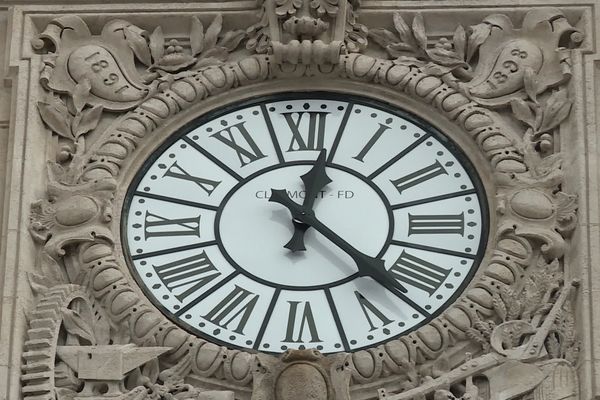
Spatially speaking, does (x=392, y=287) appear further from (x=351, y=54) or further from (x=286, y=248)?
(x=351, y=54)

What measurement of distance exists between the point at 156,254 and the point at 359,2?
7.43 feet

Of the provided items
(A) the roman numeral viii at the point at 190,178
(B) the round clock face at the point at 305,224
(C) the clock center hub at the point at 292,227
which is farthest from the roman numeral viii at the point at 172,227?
(A) the roman numeral viii at the point at 190,178

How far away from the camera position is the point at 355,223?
688 inches

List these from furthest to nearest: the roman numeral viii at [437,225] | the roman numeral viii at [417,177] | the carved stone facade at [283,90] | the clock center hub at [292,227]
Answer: the roman numeral viii at [417,177]
the roman numeral viii at [437,225]
the clock center hub at [292,227]
the carved stone facade at [283,90]

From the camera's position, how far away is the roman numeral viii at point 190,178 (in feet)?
58.1

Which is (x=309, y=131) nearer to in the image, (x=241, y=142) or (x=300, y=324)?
(x=241, y=142)

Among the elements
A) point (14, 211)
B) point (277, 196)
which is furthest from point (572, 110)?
point (14, 211)

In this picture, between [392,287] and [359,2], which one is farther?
[359,2]

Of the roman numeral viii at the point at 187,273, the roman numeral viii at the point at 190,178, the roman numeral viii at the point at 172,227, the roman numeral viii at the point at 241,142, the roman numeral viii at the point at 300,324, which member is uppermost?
the roman numeral viii at the point at 241,142

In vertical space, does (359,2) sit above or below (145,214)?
above

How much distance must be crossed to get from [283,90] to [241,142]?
496mm

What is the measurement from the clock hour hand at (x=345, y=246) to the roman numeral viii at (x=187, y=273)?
60 centimetres

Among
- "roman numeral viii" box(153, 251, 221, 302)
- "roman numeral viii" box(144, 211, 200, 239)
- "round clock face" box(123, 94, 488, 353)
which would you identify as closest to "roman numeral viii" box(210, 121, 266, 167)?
"round clock face" box(123, 94, 488, 353)

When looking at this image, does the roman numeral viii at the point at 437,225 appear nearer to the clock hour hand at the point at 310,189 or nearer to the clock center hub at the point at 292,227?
the clock center hub at the point at 292,227
